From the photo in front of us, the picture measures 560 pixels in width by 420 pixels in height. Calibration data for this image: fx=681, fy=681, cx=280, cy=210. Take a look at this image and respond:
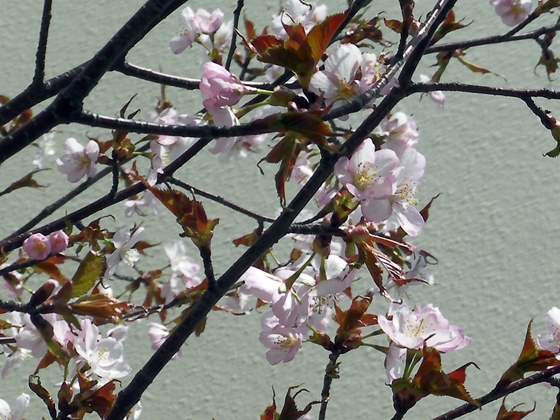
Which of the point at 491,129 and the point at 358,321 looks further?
the point at 491,129

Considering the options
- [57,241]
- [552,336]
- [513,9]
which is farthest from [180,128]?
[513,9]

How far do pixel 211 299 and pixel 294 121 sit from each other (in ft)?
0.52

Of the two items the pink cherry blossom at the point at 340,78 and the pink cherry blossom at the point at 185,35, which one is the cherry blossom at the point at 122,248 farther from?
the pink cherry blossom at the point at 340,78

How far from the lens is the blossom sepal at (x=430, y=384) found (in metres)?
0.43

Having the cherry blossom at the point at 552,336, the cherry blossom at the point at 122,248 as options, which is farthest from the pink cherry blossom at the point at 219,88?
the cherry blossom at the point at 122,248

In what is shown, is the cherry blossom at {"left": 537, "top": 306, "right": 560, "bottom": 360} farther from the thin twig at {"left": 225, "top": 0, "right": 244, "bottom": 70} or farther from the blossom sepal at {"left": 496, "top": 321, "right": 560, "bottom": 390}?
the thin twig at {"left": 225, "top": 0, "right": 244, "bottom": 70}

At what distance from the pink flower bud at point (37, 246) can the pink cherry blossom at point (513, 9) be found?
63 centimetres

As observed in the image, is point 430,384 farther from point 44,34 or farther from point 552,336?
point 44,34

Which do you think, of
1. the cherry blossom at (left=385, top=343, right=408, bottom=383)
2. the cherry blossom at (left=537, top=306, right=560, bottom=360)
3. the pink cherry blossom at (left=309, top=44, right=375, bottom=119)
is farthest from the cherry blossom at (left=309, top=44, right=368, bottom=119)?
the cherry blossom at (left=537, top=306, right=560, bottom=360)

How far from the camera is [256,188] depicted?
1435 mm

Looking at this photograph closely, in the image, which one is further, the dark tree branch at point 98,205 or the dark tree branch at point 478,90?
the dark tree branch at point 98,205

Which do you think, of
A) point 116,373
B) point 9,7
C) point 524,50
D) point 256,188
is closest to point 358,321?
point 116,373

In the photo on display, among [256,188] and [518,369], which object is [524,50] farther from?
[518,369]

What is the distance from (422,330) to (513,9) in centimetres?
54
